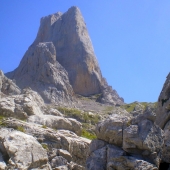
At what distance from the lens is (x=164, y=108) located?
58.3 ft

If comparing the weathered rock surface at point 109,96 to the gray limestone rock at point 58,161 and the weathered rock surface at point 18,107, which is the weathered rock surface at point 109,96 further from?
the gray limestone rock at point 58,161

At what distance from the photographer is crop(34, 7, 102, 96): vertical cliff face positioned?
112938mm

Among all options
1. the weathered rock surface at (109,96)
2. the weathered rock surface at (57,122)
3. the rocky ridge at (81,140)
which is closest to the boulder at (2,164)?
the rocky ridge at (81,140)

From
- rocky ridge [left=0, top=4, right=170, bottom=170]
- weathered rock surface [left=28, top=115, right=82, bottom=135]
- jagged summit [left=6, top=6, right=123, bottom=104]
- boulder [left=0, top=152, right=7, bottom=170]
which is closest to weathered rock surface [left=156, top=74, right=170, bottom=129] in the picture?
rocky ridge [left=0, top=4, right=170, bottom=170]

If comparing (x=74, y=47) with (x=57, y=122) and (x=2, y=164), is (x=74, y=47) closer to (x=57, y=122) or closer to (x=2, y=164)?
(x=57, y=122)

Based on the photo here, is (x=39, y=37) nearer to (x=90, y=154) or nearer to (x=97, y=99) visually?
(x=97, y=99)

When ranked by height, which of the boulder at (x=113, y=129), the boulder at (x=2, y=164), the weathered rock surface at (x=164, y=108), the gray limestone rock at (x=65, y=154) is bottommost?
the boulder at (x=2, y=164)

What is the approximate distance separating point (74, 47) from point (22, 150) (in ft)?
346

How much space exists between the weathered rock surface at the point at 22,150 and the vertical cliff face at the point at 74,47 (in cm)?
9358

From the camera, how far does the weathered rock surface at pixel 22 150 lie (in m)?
15.4

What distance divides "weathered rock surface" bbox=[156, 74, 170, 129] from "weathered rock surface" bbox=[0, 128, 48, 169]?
6.53 metres

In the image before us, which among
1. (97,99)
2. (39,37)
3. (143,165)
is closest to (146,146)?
(143,165)

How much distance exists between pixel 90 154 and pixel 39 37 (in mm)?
121660

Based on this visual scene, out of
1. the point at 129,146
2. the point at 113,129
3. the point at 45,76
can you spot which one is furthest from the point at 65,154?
the point at 45,76
